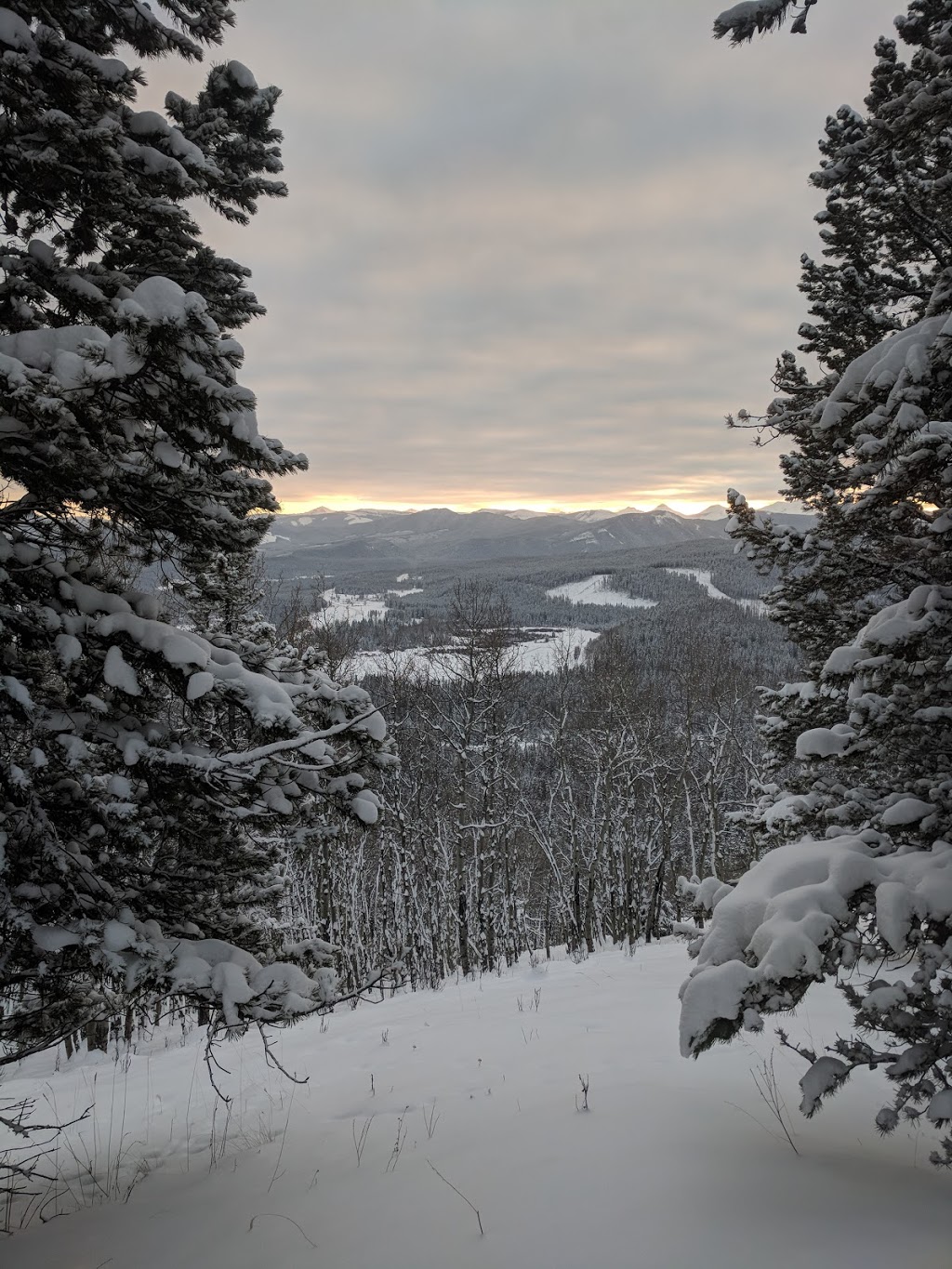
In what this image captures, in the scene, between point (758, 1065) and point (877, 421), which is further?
point (758, 1065)

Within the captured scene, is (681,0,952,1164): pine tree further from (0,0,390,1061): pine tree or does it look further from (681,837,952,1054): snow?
(0,0,390,1061): pine tree

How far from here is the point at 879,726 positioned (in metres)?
3.55

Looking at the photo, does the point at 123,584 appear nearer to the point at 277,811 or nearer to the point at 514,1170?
the point at 277,811

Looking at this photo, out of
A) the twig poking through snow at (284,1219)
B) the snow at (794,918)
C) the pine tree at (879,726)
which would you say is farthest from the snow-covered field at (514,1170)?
the snow at (794,918)

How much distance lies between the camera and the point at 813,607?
18.1 feet

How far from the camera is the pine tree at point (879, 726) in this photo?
292 centimetres

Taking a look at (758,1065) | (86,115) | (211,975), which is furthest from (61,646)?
(758,1065)

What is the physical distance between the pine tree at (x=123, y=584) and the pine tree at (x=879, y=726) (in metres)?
2.41

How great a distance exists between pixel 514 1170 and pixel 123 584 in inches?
179

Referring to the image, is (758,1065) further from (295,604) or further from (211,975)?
(295,604)

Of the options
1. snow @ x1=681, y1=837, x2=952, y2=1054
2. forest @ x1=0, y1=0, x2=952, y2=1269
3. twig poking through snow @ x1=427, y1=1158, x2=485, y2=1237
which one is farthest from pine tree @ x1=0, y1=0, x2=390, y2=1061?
snow @ x1=681, y1=837, x2=952, y2=1054

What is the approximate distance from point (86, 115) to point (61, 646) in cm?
321

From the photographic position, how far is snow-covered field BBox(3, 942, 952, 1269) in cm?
317

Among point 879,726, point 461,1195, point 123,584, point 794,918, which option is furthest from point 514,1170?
point 123,584
